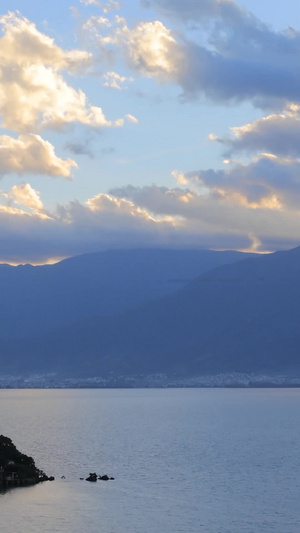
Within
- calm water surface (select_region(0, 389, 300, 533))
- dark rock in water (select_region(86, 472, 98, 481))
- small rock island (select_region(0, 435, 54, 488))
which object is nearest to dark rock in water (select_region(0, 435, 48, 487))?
small rock island (select_region(0, 435, 54, 488))

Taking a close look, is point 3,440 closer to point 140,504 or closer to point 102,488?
point 102,488

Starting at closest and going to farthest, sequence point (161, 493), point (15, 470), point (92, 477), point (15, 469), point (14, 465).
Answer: point (161, 493) < point (15, 470) < point (15, 469) < point (92, 477) < point (14, 465)

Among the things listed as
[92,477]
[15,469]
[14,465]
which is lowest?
[92,477]

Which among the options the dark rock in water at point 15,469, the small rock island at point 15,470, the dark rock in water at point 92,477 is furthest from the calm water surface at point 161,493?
the dark rock in water at point 15,469

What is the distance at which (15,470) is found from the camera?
123 m

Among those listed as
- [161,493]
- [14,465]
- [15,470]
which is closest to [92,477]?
[15,470]

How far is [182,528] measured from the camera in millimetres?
92062

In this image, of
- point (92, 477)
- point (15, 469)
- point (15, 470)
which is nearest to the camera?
point (15, 470)

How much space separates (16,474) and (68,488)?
8.75 metres

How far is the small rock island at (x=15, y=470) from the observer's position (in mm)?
119875

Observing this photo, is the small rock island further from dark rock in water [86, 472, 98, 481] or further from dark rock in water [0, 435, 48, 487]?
dark rock in water [86, 472, 98, 481]

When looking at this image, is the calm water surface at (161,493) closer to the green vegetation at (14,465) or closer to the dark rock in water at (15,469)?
the dark rock in water at (15,469)

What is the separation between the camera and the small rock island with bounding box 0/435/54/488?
119875 millimetres

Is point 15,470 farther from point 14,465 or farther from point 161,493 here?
point 161,493
